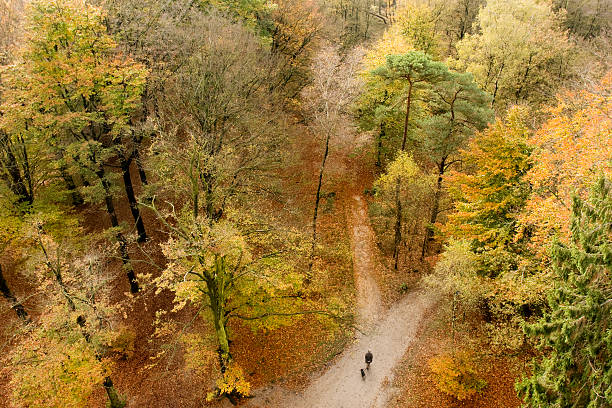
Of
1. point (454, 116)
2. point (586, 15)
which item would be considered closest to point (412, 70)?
point (454, 116)

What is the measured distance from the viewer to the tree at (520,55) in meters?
31.2

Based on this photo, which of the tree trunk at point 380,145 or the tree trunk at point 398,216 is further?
the tree trunk at point 380,145

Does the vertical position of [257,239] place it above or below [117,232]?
above

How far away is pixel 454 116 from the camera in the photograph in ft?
78.6

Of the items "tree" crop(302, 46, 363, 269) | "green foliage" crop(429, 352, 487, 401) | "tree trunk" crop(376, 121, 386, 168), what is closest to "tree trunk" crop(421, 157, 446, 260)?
"tree trunk" crop(376, 121, 386, 168)

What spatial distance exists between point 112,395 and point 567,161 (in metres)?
20.8

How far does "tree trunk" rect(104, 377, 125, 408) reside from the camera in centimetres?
1584

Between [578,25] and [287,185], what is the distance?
125 ft

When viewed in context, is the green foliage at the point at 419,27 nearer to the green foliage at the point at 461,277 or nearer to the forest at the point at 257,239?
the forest at the point at 257,239

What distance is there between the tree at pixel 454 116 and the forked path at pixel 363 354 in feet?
18.0

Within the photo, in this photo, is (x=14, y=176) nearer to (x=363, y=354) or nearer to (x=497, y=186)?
(x=363, y=354)

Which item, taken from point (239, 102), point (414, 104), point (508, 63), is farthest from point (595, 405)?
point (508, 63)

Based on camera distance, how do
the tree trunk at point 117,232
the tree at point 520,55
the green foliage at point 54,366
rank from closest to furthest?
the green foliage at point 54,366 → the tree trunk at point 117,232 → the tree at point 520,55

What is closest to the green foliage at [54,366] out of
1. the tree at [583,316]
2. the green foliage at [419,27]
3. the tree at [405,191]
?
the tree at [583,316]
